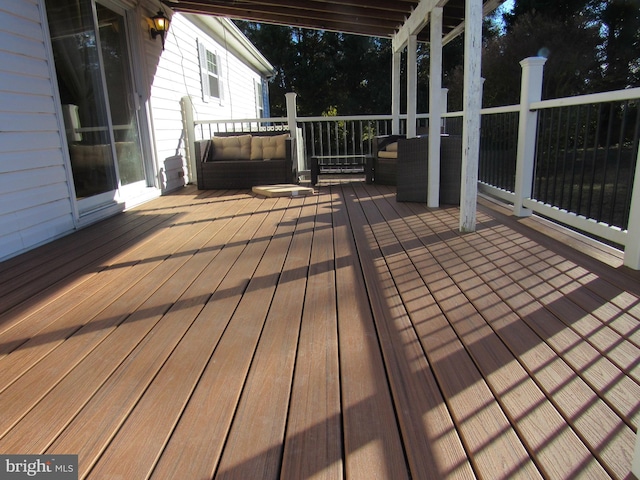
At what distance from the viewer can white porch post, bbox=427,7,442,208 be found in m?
4.11

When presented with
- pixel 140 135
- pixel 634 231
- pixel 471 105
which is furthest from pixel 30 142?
pixel 634 231

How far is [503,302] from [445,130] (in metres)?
5.50

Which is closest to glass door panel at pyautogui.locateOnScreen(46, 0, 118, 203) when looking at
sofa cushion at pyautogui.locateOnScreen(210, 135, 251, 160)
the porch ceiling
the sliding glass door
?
the sliding glass door

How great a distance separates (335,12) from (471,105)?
11.2 ft

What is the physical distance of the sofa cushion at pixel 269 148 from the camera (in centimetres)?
625

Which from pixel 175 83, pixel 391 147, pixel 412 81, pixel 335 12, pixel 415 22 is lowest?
pixel 391 147

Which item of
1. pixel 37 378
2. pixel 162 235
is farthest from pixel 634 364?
pixel 162 235

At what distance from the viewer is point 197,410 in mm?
1357

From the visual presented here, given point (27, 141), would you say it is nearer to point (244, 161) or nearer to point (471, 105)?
point (244, 161)

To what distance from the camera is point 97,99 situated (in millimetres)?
4527

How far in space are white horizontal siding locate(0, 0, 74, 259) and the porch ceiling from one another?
10.1 feet

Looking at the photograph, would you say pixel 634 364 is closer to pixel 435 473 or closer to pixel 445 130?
pixel 435 473

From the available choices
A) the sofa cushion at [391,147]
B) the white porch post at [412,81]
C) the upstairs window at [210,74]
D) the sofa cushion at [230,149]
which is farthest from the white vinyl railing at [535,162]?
the upstairs window at [210,74]

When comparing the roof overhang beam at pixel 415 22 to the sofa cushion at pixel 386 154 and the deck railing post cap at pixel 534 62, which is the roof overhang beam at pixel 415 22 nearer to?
the deck railing post cap at pixel 534 62
